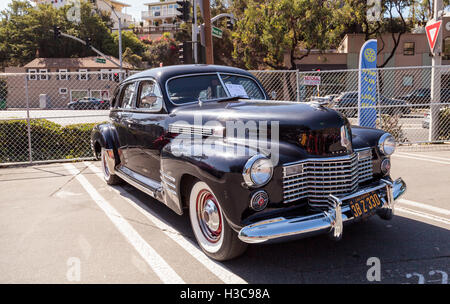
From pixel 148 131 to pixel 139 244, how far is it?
1.38m

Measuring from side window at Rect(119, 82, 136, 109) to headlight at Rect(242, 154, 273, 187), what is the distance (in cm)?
288

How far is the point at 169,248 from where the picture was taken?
3.84 metres

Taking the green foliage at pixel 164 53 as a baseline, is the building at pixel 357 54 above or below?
below

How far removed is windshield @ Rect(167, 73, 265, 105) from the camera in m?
4.53

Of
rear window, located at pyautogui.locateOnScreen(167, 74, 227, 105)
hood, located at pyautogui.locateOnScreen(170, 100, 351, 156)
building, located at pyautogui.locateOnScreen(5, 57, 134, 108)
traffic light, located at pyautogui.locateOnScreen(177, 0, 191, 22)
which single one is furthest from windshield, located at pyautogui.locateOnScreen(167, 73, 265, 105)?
building, located at pyautogui.locateOnScreen(5, 57, 134, 108)

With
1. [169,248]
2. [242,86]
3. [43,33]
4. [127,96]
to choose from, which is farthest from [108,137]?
[43,33]

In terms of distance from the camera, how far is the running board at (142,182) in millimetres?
4352

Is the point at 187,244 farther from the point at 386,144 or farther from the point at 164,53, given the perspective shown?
the point at 164,53

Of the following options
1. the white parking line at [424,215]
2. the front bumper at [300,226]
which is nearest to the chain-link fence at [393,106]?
the front bumper at [300,226]

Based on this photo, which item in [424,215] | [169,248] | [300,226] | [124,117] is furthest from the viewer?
[124,117]

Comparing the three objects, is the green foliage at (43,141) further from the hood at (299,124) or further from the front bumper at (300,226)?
the front bumper at (300,226)

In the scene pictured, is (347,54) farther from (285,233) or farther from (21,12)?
(21,12)
